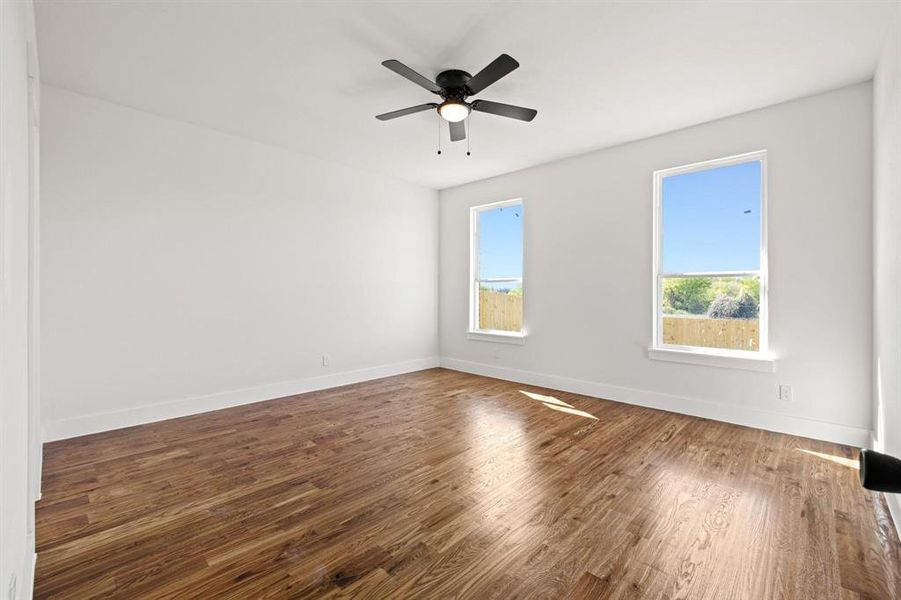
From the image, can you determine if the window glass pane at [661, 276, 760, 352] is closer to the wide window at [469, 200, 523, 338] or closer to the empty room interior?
the empty room interior

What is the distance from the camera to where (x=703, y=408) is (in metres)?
3.90

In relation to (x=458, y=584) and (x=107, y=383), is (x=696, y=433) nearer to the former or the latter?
(x=458, y=584)

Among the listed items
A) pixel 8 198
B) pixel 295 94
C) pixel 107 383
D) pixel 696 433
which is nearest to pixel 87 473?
pixel 107 383

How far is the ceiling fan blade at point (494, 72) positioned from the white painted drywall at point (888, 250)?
1.93 metres

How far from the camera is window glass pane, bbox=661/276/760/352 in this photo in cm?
374

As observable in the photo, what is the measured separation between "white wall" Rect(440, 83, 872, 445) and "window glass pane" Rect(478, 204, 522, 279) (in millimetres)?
250

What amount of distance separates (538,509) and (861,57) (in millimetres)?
3740

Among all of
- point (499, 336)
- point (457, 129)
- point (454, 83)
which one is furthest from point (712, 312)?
point (454, 83)

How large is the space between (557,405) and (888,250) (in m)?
2.79

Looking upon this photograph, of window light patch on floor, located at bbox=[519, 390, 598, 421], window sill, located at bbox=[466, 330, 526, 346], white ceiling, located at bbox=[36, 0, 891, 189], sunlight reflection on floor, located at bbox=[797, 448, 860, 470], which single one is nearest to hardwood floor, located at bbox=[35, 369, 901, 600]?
sunlight reflection on floor, located at bbox=[797, 448, 860, 470]

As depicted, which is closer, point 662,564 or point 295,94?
point 662,564

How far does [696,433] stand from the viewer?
3.48m

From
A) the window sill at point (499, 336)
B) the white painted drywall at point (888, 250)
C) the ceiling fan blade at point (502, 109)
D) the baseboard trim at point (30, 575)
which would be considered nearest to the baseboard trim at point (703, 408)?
the white painted drywall at point (888, 250)

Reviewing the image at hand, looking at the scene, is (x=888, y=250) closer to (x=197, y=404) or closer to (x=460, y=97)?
(x=460, y=97)
